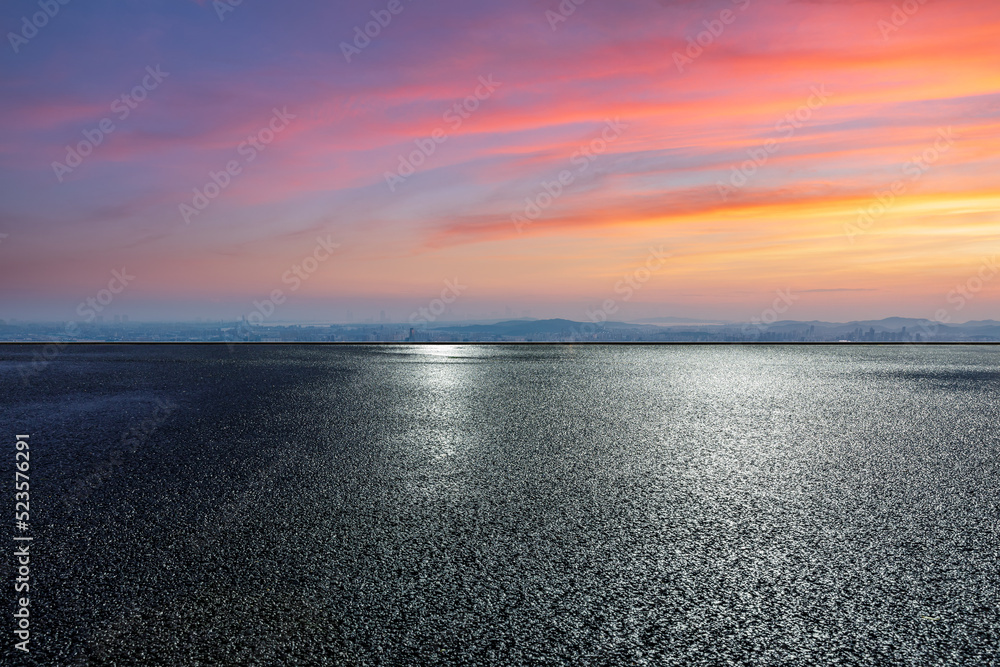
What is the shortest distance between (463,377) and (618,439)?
9.28m

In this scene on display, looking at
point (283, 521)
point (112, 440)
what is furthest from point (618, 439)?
point (112, 440)

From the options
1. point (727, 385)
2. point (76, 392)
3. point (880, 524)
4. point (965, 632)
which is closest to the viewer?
point (965, 632)

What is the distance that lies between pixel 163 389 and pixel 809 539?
13990 millimetres

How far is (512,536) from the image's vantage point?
16.4 feet

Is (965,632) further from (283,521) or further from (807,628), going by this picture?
(283,521)

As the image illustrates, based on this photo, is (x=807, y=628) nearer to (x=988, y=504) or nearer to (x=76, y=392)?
(x=988, y=504)

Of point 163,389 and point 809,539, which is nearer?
point 809,539

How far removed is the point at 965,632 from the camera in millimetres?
3518

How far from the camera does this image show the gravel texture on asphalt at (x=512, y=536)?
3.46 meters

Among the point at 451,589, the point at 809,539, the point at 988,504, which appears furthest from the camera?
the point at 988,504

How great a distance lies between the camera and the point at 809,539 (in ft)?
16.3

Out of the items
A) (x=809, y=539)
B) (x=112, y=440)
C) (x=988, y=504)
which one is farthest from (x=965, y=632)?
(x=112, y=440)

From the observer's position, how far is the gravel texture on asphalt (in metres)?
3.46

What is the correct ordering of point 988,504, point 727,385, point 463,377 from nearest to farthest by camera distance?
point 988,504 → point 727,385 → point 463,377
